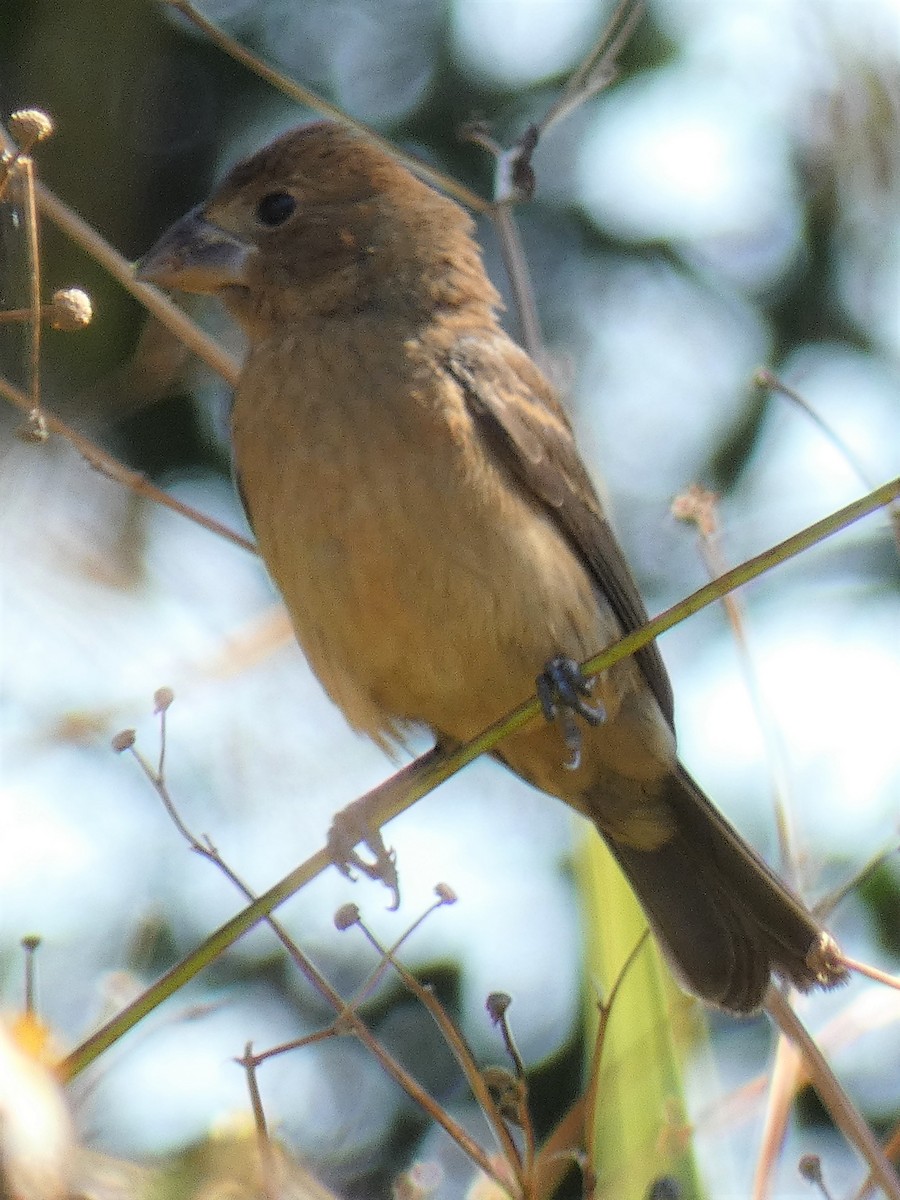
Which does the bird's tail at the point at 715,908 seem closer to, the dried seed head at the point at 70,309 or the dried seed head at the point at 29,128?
the dried seed head at the point at 70,309

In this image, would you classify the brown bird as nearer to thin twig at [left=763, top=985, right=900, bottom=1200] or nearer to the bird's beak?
the bird's beak

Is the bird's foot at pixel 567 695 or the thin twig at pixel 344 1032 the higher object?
the thin twig at pixel 344 1032

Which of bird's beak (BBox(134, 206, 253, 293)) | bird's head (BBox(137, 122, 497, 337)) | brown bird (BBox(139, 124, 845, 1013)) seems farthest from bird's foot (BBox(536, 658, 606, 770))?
bird's beak (BBox(134, 206, 253, 293))

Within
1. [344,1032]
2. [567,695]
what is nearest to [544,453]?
[567,695]

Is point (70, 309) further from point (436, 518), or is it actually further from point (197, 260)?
point (197, 260)

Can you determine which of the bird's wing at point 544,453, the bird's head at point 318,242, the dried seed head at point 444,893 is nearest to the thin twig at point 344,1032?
the dried seed head at point 444,893

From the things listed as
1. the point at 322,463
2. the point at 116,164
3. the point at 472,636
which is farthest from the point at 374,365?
the point at 116,164

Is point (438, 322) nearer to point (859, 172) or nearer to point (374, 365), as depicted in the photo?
point (374, 365)
